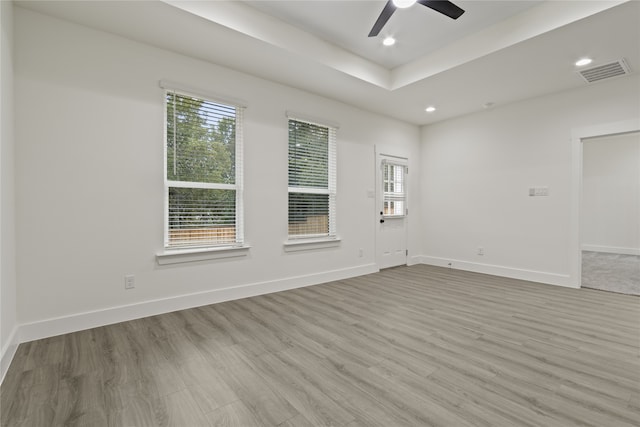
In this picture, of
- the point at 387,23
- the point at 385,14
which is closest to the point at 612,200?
the point at 387,23

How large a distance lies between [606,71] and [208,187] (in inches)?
205

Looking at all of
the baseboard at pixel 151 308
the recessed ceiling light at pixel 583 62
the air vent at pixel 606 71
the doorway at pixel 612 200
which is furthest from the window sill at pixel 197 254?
the doorway at pixel 612 200

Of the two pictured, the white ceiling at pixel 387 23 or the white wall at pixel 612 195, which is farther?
the white wall at pixel 612 195

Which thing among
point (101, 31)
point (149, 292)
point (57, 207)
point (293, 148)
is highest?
point (101, 31)

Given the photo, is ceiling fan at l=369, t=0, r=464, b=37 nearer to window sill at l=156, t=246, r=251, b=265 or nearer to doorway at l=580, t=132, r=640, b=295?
window sill at l=156, t=246, r=251, b=265

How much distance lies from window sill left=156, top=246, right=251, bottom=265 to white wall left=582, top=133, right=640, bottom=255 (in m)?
8.76

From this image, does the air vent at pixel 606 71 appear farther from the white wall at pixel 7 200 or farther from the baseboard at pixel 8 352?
the baseboard at pixel 8 352

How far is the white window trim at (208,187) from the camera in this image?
10.7 ft

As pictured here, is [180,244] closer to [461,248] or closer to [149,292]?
[149,292]

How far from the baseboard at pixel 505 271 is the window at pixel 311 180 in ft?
8.61

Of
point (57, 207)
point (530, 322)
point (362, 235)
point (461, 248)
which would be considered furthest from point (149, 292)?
point (461, 248)

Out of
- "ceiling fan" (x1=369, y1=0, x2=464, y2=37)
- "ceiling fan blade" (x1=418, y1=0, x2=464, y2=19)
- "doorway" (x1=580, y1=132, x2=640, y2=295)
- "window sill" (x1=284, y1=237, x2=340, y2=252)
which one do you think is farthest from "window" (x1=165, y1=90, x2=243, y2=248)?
"doorway" (x1=580, y1=132, x2=640, y2=295)

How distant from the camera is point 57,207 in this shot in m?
2.72

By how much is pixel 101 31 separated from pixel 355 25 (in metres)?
2.62
